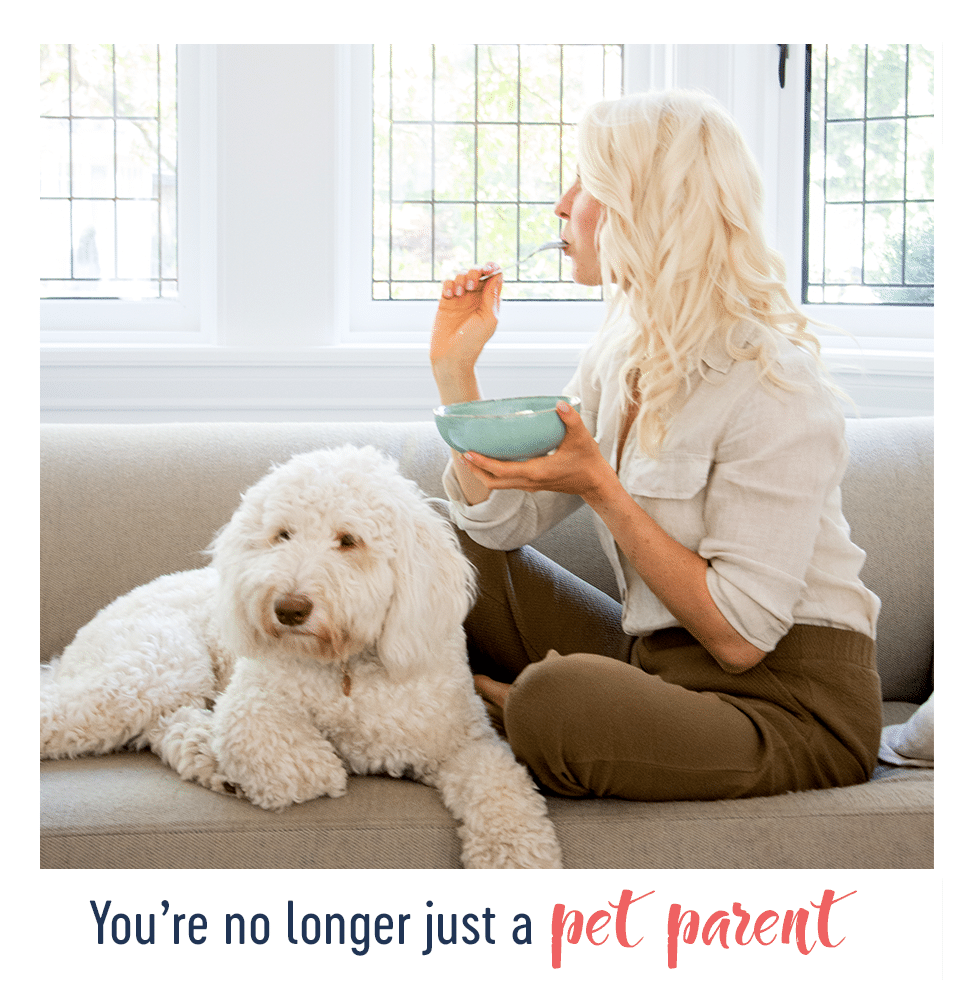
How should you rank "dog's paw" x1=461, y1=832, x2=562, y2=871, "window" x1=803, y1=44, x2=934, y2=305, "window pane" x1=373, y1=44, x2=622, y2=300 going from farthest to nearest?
"window pane" x1=373, y1=44, x2=622, y2=300, "window" x1=803, y1=44, x2=934, y2=305, "dog's paw" x1=461, y1=832, x2=562, y2=871

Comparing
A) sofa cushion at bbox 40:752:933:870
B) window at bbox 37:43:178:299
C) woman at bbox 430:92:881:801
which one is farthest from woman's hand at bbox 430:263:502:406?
window at bbox 37:43:178:299

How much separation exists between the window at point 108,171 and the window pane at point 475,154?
0.61 m

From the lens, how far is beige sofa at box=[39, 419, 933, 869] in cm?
137

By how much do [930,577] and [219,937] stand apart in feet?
4.87

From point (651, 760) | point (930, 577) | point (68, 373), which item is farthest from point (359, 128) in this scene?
point (651, 760)

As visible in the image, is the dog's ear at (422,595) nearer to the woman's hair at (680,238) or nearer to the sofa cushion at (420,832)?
the sofa cushion at (420,832)

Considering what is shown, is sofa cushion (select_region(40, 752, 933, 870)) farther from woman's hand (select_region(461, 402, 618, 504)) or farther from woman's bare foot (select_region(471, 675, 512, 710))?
woman's hand (select_region(461, 402, 618, 504))

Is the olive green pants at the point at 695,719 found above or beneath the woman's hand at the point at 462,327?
beneath

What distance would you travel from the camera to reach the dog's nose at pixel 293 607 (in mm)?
1351

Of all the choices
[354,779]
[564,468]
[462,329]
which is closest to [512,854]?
[354,779]

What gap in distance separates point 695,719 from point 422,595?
428 mm

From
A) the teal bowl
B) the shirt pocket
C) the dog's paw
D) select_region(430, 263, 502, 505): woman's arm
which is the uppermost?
select_region(430, 263, 502, 505): woman's arm

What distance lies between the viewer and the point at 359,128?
284cm

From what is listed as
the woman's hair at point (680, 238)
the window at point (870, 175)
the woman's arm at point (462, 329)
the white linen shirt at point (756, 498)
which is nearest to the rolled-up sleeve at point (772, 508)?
the white linen shirt at point (756, 498)
